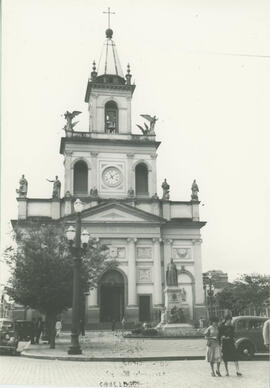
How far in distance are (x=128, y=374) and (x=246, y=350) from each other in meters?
6.37

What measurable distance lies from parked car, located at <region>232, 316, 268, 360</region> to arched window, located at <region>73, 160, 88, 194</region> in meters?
31.9

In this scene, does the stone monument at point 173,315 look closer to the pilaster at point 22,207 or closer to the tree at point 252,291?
the pilaster at point 22,207

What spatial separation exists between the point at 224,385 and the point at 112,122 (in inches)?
1664

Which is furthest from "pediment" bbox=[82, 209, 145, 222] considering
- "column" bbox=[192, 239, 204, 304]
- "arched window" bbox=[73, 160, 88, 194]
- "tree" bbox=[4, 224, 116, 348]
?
"tree" bbox=[4, 224, 116, 348]

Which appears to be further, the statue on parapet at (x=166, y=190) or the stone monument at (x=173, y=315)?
the statue on parapet at (x=166, y=190)

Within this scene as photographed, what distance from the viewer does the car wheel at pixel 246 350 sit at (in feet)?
62.9

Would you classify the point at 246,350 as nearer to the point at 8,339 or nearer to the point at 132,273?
the point at 8,339

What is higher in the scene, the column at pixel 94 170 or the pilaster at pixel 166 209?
the column at pixel 94 170

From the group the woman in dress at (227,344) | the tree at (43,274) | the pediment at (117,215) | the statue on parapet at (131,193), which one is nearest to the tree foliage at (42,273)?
the tree at (43,274)

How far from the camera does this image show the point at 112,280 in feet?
157

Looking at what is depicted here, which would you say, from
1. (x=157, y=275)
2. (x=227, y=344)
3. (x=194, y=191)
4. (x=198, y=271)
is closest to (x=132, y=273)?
(x=157, y=275)

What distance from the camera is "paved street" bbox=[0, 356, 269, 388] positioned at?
13320 mm

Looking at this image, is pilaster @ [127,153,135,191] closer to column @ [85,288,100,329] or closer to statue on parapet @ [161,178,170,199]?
statue on parapet @ [161,178,170,199]

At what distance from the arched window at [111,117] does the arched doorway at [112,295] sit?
14.1m
